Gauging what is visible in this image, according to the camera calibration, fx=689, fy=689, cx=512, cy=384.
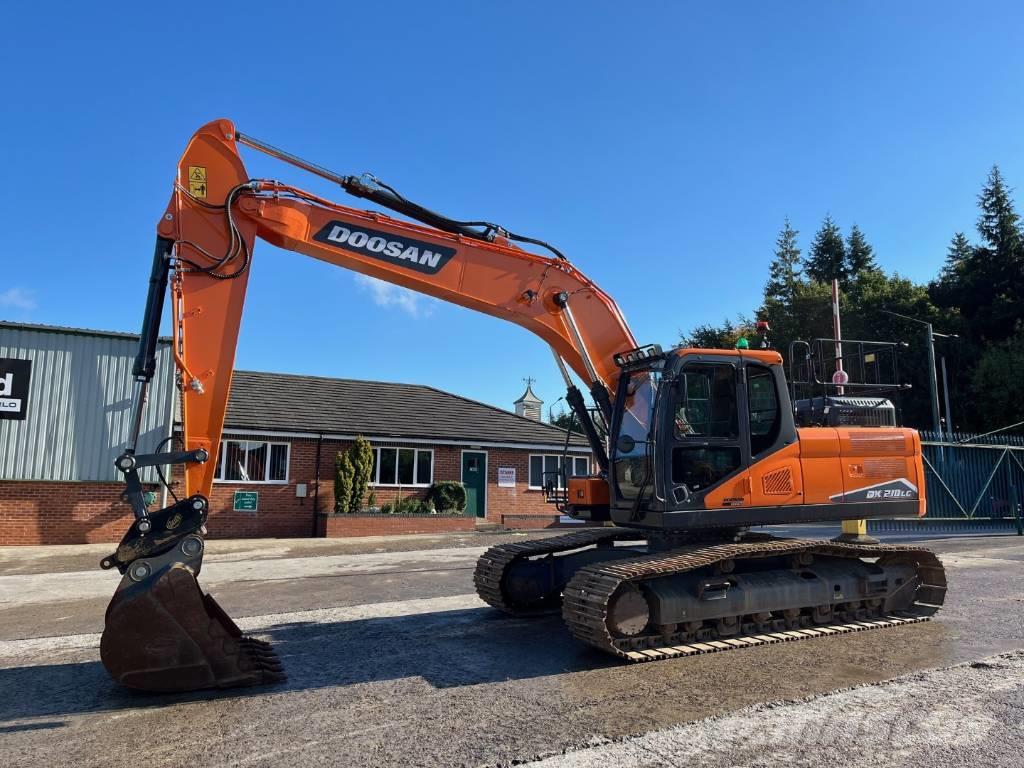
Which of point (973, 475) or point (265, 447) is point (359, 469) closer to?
point (265, 447)

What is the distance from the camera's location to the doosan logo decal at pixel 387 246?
6.64 meters

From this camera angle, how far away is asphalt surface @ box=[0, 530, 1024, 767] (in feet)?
13.6

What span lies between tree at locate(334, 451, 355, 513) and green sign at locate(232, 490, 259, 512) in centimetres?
219

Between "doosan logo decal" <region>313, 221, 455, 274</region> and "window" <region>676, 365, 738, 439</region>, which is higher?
"doosan logo decal" <region>313, 221, 455, 274</region>

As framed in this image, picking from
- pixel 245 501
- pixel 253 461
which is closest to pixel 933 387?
pixel 253 461

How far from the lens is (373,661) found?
6.13 m

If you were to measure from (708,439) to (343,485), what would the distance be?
14988 millimetres

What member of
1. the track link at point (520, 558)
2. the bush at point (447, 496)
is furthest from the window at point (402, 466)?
the track link at point (520, 558)

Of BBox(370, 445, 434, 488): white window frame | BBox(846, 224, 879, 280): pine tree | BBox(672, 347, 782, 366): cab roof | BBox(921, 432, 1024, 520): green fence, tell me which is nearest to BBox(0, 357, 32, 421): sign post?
BBox(370, 445, 434, 488): white window frame

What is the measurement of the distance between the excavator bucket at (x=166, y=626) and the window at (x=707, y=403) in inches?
169

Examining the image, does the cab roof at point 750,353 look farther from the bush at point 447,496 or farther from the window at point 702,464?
the bush at point 447,496

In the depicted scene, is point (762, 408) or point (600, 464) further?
point (600, 464)

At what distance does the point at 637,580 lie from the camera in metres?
6.22

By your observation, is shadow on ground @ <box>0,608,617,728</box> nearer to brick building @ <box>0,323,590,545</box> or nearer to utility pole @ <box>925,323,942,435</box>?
brick building @ <box>0,323,590,545</box>
